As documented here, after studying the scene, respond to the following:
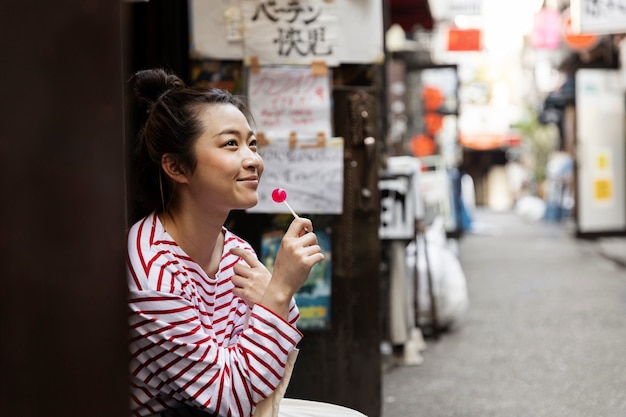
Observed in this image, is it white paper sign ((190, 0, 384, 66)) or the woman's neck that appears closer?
the woman's neck

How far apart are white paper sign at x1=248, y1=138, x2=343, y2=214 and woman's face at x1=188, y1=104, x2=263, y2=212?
111 inches

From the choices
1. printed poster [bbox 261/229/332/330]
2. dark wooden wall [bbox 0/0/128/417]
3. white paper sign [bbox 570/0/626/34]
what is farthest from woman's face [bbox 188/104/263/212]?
white paper sign [bbox 570/0/626/34]

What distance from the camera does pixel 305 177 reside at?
5676 mm

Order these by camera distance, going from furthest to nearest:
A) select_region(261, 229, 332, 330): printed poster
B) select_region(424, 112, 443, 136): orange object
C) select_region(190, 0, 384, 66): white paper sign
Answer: select_region(424, 112, 443, 136): orange object, select_region(261, 229, 332, 330): printed poster, select_region(190, 0, 384, 66): white paper sign

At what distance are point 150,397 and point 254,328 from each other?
0.40m

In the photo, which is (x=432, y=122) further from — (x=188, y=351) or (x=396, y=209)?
(x=188, y=351)

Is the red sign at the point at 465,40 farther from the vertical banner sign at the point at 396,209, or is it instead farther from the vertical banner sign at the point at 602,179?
the vertical banner sign at the point at 396,209

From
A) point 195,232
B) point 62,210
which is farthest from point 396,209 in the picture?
point 62,210

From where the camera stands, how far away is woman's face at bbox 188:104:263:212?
2760 millimetres

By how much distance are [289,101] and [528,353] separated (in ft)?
13.8

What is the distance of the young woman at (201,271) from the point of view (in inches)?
97.3

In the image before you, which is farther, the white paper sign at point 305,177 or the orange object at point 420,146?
the orange object at point 420,146

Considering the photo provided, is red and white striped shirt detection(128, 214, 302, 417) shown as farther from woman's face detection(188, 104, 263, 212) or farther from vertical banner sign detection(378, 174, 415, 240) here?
vertical banner sign detection(378, 174, 415, 240)

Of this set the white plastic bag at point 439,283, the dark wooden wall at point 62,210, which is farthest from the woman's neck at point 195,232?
the white plastic bag at point 439,283
